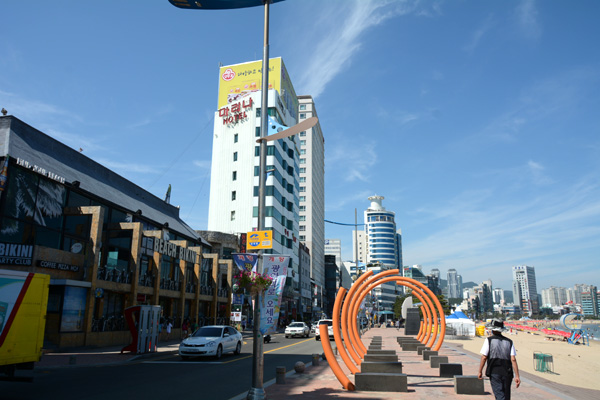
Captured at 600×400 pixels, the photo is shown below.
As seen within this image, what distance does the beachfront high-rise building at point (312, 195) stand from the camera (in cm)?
11050

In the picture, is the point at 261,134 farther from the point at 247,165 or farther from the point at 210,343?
the point at 247,165

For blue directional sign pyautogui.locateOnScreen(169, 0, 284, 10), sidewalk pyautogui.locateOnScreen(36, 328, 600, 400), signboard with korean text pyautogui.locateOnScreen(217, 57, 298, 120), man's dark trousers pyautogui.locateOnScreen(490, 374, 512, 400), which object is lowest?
sidewalk pyautogui.locateOnScreen(36, 328, 600, 400)

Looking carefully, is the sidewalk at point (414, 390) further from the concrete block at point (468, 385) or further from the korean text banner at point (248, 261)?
the korean text banner at point (248, 261)

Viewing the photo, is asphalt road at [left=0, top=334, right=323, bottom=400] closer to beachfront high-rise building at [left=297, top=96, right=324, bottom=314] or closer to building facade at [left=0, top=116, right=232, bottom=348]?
building facade at [left=0, top=116, right=232, bottom=348]

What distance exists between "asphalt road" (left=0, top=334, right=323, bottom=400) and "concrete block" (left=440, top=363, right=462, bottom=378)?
525cm

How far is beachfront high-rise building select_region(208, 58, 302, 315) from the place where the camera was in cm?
6141

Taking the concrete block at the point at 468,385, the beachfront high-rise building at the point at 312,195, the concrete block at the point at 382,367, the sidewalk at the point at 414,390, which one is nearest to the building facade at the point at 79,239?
the sidewalk at the point at 414,390

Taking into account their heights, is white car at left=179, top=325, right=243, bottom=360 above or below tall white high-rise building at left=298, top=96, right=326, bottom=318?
below

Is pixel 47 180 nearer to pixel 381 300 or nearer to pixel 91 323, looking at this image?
pixel 91 323

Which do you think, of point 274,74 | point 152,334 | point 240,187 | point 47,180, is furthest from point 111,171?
point 274,74

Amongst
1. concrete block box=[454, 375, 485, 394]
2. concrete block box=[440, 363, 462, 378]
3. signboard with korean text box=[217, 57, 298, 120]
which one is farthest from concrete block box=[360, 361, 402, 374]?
signboard with korean text box=[217, 57, 298, 120]

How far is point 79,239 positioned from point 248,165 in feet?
127

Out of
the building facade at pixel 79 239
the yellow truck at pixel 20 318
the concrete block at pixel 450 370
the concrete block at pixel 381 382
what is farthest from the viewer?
the building facade at pixel 79 239

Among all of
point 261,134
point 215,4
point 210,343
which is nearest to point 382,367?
point 261,134
